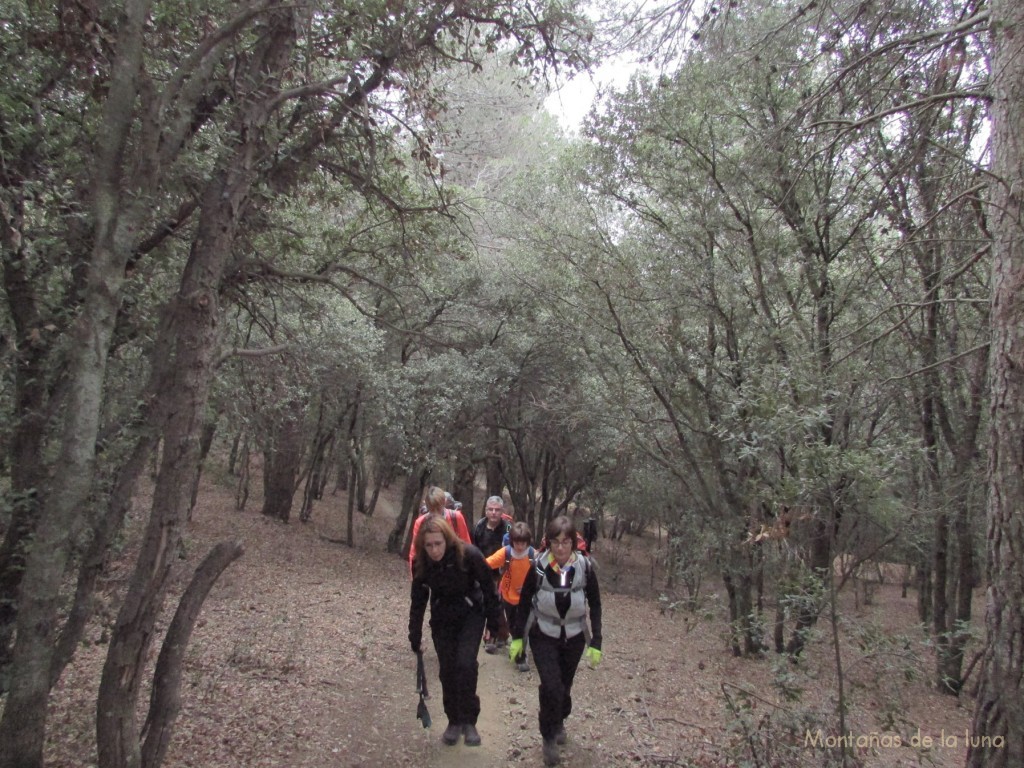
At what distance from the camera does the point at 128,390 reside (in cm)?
605

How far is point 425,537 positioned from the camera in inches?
186

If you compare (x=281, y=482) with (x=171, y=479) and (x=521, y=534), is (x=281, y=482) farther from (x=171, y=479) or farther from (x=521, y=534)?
(x=171, y=479)

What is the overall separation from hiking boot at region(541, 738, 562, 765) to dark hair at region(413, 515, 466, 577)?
1.47 metres

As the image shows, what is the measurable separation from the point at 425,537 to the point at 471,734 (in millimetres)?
1605

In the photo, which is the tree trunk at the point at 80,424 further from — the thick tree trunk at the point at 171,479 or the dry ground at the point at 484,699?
the dry ground at the point at 484,699

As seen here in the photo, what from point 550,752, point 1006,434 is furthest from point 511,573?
point 1006,434

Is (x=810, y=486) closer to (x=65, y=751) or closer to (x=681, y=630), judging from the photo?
(x=65, y=751)

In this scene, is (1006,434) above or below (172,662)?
above

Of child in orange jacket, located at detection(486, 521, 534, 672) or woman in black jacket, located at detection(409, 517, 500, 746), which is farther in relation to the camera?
child in orange jacket, located at detection(486, 521, 534, 672)

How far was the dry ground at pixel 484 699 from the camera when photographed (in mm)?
4336

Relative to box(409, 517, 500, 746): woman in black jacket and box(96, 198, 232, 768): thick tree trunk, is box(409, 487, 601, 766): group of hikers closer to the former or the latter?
box(409, 517, 500, 746): woman in black jacket

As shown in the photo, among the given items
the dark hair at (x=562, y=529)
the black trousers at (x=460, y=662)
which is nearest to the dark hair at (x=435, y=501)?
the black trousers at (x=460, y=662)

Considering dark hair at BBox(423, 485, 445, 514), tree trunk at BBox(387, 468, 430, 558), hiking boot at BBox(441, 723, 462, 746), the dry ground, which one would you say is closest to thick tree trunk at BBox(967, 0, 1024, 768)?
the dry ground

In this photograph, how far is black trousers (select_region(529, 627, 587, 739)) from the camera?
4.75 metres
